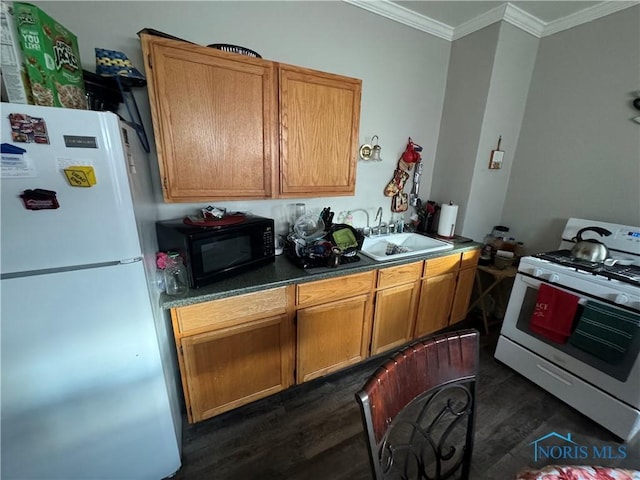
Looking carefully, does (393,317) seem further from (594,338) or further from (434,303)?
(594,338)

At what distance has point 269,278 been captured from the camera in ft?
4.62

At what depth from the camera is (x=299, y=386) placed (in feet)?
5.77

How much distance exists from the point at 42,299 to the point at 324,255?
120 centimetres

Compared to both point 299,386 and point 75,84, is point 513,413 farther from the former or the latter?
point 75,84

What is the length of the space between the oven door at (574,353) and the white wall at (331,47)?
1.25 meters

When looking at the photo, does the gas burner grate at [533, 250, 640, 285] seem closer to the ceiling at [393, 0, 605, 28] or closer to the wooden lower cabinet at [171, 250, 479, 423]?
the wooden lower cabinet at [171, 250, 479, 423]

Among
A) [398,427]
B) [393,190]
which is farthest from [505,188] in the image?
[398,427]

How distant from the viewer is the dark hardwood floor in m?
1.30

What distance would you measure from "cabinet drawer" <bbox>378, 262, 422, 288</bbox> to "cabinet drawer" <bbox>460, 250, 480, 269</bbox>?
1.65 ft

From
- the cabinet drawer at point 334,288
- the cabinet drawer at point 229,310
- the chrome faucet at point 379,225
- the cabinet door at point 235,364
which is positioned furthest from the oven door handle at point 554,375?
the cabinet drawer at point 229,310

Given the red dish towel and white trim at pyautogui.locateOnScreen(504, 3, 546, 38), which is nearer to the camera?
the red dish towel

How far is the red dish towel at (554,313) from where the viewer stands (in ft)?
5.10

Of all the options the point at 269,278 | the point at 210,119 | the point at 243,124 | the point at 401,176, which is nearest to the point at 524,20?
the point at 401,176

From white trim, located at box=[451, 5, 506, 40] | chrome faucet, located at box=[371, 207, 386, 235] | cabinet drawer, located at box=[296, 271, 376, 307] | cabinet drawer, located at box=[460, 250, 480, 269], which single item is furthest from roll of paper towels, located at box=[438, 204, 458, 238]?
white trim, located at box=[451, 5, 506, 40]
